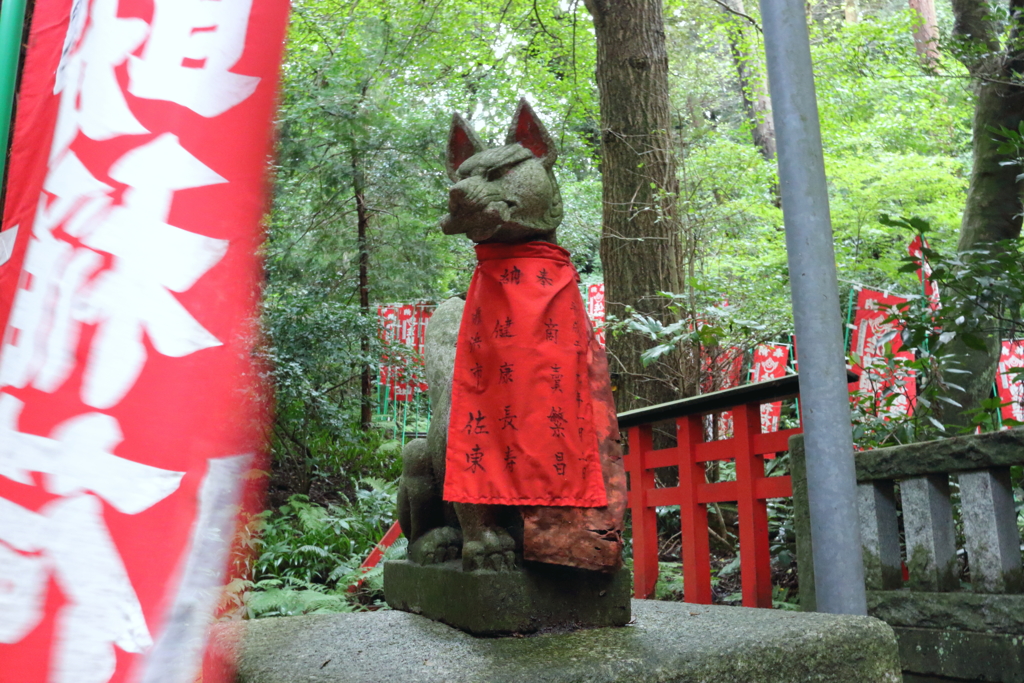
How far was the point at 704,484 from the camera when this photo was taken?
350 cm

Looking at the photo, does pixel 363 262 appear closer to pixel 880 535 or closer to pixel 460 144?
pixel 460 144

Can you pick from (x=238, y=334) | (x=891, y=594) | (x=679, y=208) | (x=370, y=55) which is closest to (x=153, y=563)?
(x=238, y=334)

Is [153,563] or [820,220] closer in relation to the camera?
[153,563]

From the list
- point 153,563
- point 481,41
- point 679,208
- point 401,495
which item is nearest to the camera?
point 153,563

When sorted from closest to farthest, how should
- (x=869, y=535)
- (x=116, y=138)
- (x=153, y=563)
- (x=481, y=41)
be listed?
(x=153, y=563), (x=116, y=138), (x=869, y=535), (x=481, y=41)

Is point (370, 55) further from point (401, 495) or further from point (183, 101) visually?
point (183, 101)

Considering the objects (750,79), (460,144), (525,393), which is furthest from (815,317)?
(750,79)

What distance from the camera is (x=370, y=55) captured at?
29.8 feet

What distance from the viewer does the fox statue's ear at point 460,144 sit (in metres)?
2.58

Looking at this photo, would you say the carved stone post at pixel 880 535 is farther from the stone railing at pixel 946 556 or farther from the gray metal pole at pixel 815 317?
the gray metal pole at pixel 815 317

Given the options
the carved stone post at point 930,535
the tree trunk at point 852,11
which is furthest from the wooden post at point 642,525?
the tree trunk at point 852,11

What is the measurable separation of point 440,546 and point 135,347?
1.60 meters

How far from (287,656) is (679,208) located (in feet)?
13.9

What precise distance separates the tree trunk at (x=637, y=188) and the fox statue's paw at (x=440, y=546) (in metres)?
2.91
